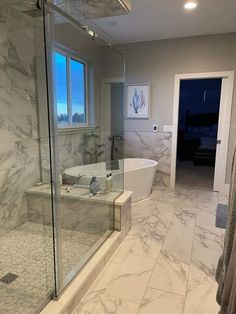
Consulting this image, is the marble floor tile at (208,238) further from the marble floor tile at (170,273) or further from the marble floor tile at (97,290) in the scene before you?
the marble floor tile at (97,290)

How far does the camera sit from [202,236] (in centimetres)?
276

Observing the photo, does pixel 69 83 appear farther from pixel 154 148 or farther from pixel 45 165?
pixel 154 148

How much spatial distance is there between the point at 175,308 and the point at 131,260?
640mm

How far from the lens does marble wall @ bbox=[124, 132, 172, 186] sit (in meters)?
4.51

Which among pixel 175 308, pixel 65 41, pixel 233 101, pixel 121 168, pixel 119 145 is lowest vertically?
pixel 175 308

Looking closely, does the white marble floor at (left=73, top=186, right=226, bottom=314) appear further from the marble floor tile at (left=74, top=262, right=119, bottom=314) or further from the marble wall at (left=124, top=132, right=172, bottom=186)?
the marble wall at (left=124, top=132, right=172, bottom=186)

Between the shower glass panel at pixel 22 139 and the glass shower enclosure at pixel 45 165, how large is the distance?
0.03 feet

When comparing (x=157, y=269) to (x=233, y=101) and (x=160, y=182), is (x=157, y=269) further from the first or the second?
(x=233, y=101)

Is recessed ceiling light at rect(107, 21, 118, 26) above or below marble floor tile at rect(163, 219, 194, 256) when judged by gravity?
above

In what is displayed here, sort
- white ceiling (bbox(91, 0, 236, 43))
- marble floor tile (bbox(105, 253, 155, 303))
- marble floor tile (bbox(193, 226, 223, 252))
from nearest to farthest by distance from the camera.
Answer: marble floor tile (bbox(105, 253, 155, 303)) → marble floor tile (bbox(193, 226, 223, 252)) → white ceiling (bbox(91, 0, 236, 43))

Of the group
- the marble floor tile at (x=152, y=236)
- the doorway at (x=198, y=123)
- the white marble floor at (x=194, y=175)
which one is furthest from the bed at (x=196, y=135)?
the marble floor tile at (x=152, y=236)

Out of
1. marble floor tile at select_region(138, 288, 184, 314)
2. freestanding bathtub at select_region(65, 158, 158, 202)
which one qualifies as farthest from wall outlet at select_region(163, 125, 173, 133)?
marble floor tile at select_region(138, 288, 184, 314)

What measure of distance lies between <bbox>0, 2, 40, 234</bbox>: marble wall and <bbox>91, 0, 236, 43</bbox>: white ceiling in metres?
1.24

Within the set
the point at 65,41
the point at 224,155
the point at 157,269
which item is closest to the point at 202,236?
the point at 157,269
